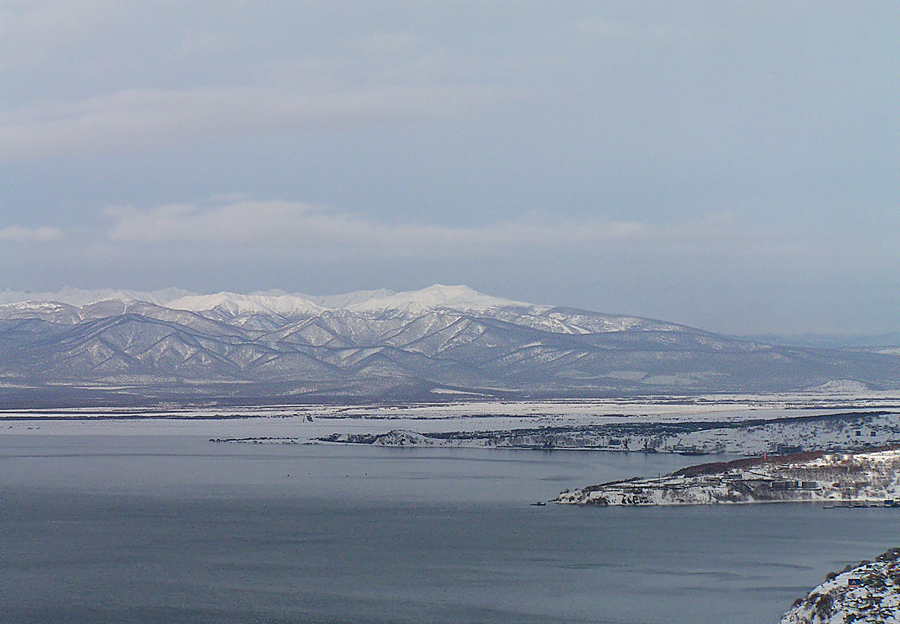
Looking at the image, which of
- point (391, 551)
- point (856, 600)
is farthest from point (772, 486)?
point (856, 600)

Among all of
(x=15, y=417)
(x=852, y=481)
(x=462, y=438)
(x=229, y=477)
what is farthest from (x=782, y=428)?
(x=15, y=417)

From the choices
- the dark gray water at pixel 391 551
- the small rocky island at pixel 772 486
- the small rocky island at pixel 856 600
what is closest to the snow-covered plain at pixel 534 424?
the small rocky island at pixel 772 486

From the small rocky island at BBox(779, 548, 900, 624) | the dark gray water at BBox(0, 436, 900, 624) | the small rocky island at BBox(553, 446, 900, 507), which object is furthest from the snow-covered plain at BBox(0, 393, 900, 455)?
the small rocky island at BBox(779, 548, 900, 624)

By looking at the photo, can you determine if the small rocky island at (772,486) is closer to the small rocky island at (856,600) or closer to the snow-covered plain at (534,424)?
the snow-covered plain at (534,424)

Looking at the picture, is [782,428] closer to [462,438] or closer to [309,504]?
[462,438]

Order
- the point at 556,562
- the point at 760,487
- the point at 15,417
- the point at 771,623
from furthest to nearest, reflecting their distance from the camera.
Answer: the point at 15,417
the point at 760,487
the point at 556,562
the point at 771,623
